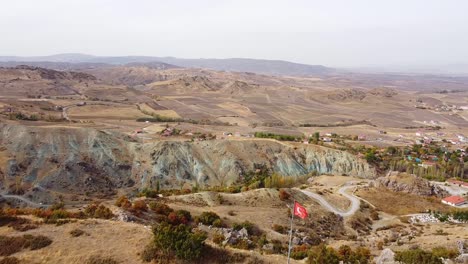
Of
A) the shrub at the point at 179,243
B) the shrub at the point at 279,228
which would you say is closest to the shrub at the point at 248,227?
the shrub at the point at 279,228

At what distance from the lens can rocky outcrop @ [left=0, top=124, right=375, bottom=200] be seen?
7538 cm

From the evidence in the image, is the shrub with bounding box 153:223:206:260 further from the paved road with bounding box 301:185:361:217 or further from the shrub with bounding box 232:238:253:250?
the paved road with bounding box 301:185:361:217

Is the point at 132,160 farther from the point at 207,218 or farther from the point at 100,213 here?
the point at 100,213

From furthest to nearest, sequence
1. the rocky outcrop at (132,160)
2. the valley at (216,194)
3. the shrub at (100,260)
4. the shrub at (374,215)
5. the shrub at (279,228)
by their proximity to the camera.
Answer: the rocky outcrop at (132,160), the shrub at (374,215), the shrub at (279,228), the valley at (216,194), the shrub at (100,260)

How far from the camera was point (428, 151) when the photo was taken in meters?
128

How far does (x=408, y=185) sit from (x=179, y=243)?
2635 inches

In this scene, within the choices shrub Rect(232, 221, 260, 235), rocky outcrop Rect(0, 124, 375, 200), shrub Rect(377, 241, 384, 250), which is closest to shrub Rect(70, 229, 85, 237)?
shrub Rect(232, 221, 260, 235)

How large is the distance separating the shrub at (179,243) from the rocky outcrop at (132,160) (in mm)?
56308

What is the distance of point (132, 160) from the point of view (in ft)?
291

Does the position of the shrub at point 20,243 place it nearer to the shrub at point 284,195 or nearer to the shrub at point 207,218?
the shrub at point 207,218

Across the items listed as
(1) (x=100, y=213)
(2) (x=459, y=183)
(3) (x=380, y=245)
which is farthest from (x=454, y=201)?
(1) (x=100, y=213)

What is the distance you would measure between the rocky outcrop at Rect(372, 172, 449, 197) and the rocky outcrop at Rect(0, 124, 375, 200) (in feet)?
80.3

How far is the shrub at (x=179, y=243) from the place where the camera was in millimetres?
22578

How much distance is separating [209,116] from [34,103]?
284 ft
